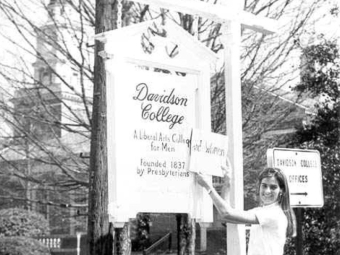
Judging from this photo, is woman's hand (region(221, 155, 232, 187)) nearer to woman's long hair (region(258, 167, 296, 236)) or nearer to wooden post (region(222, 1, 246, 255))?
wooden post (region(222, 1, 246, 255))

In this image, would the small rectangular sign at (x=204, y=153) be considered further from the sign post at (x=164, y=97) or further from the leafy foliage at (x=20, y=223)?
the leafy foliage at (x=20, y=223)

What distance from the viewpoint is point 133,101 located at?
3.97 metres

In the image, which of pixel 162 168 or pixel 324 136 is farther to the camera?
pixel 324 136

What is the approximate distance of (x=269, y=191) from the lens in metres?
3.98

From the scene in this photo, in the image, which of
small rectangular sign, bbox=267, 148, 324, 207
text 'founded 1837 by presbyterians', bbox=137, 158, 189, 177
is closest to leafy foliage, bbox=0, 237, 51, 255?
small rectangular sign, bbox=267, 148, 324, 207

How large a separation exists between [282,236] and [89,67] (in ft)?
23.4

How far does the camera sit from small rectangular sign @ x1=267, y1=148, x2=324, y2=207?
6.24 meters

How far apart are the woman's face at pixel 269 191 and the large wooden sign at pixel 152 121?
46 cm

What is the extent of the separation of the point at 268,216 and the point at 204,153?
24.8 inches

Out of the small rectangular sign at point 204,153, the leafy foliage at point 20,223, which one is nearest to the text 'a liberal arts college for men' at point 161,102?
the small rectangular sign at point 204,153

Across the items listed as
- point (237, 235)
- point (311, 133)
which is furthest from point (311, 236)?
point (237, 235)

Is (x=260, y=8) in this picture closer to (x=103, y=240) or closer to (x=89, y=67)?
(x=89, y=67)

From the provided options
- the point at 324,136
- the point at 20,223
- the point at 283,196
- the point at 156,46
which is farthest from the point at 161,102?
the point at 20,223

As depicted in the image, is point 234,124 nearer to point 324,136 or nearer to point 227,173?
point 227,173
